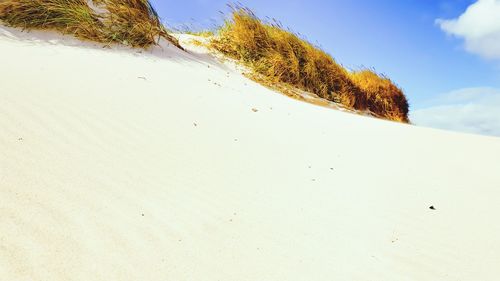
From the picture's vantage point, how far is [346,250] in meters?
1.82

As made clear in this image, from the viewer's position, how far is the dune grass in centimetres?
792

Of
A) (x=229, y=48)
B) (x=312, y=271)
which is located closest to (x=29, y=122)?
(x=312, y=271)

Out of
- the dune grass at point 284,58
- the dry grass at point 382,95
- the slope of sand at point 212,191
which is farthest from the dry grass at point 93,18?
the dry grass at point 382,95

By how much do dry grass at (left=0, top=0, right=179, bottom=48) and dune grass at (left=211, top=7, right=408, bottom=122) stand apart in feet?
6.59

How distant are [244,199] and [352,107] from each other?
726 cm

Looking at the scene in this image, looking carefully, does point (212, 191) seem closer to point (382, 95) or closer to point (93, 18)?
point (93, 18)

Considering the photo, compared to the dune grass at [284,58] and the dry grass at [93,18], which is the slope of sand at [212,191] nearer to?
the dry grass at [93,18]

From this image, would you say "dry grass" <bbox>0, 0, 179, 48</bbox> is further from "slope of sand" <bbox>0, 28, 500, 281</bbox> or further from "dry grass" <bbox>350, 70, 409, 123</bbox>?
"dry grass" <bbox>350, 70, 409, 123</bbox>

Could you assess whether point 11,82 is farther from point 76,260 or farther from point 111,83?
point 76,260

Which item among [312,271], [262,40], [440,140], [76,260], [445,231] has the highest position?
[262,40]

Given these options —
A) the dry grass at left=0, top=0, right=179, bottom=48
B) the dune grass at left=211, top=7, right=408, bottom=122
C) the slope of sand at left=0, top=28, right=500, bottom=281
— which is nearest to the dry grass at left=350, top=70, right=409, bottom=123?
the dune grass at left=211, top=7, right=408, bottom=122

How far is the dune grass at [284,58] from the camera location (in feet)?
26.0

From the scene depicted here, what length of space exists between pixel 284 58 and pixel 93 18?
3865 mm

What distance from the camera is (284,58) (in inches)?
321
